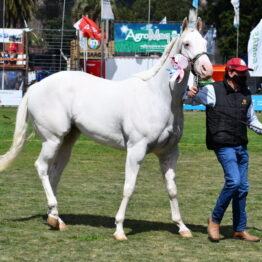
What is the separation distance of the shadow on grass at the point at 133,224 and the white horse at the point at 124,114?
0.43m

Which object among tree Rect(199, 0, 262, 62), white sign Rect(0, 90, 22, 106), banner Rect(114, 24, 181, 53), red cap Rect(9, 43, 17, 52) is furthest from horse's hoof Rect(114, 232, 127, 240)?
tree Rect(199, 0, 262, 62)

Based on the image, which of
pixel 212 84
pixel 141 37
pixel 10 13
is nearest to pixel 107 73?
pixel 141 37

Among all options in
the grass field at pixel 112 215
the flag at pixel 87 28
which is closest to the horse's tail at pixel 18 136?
the grass field at pixel 112 215

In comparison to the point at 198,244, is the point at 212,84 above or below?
above

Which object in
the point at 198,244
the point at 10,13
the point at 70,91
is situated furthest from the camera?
the point at 10,13

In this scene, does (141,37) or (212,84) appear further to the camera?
(141,37)

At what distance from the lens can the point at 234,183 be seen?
25.9 feet

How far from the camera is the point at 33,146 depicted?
1909 cm

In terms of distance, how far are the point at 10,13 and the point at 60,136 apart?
64538mm

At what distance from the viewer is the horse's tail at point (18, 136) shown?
9648 millimetres

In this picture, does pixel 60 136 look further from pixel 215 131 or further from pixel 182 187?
pixel 182 187

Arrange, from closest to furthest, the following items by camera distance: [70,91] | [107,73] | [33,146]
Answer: [70,91] → [33,146] → [107,73]

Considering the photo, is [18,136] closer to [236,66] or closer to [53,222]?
[53,222]

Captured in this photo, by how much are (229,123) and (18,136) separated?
325 centimetres
